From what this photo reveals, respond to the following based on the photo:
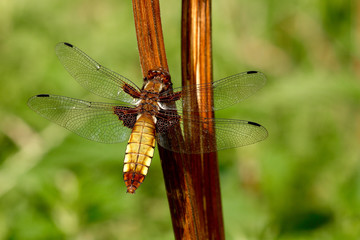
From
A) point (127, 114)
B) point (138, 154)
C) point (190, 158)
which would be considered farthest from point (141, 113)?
point (190, 158)

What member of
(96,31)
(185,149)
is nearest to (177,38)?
(96,31)

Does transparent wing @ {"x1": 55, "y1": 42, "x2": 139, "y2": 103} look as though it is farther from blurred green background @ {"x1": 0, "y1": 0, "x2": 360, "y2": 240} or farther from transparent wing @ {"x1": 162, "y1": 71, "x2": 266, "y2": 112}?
blurred green background @ {"x1": 0, "y1": 0, "x2": 360, "y2": 240}

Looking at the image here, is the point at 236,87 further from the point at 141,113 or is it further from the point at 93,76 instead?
the point at 93,76

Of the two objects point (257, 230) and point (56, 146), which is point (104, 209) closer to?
point (56, 146)

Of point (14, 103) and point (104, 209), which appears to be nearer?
point (104, 209)

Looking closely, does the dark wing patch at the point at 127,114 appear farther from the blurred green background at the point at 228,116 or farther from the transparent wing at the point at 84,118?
the blurred green background at the point at 228,116

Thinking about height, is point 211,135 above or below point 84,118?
below

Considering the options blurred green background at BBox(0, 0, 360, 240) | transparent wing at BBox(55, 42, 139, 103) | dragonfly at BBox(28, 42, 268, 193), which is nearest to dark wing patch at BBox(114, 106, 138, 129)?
dragonfly at BBox(28, 42, 268, 193)
